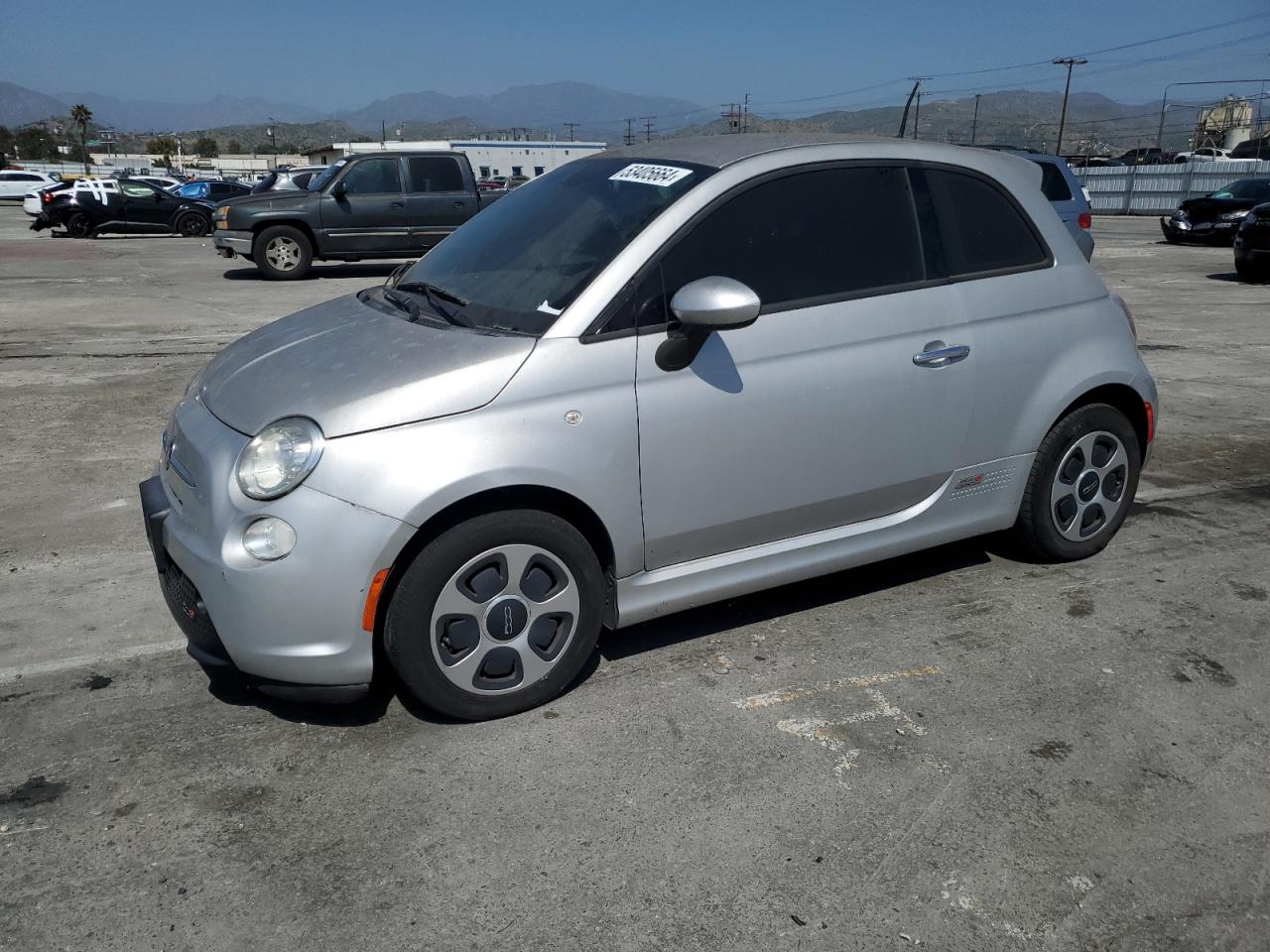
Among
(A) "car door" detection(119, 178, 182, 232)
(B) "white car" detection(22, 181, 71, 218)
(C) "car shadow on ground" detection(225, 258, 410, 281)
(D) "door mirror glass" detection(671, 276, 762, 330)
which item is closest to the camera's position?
(D) "door mirror glass" detection(671, 276, 762, 330)

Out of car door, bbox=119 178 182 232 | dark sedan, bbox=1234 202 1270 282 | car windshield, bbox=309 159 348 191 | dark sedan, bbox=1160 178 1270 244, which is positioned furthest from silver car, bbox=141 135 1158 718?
car door, bbox=119 178 182 232

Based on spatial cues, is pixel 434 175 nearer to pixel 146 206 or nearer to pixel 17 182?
pixel 146 206

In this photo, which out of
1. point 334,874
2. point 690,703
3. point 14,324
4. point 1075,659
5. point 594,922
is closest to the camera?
point 594,922

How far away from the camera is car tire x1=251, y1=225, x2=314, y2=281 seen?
51.1 ft

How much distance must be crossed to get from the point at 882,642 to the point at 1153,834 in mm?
1236

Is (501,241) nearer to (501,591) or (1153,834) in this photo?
(501,591)

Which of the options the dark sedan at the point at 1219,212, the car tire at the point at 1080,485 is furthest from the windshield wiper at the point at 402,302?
the dark sedan at the point at 1219,212

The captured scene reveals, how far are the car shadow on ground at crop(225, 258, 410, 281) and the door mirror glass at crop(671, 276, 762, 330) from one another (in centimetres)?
1426

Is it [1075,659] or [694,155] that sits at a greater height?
[694,155]

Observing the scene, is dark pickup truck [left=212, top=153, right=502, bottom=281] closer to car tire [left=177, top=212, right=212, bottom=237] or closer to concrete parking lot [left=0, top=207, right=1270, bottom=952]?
car tire [left=177, top=212, right=212, bottom=237]

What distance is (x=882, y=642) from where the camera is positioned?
3.83 metres

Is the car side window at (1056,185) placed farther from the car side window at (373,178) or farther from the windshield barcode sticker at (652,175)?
the windshield barcode sticker at (652,175)

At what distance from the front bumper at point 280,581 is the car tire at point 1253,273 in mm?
15876

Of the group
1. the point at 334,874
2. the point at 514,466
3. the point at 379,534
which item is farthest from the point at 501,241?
the point at 334,874
